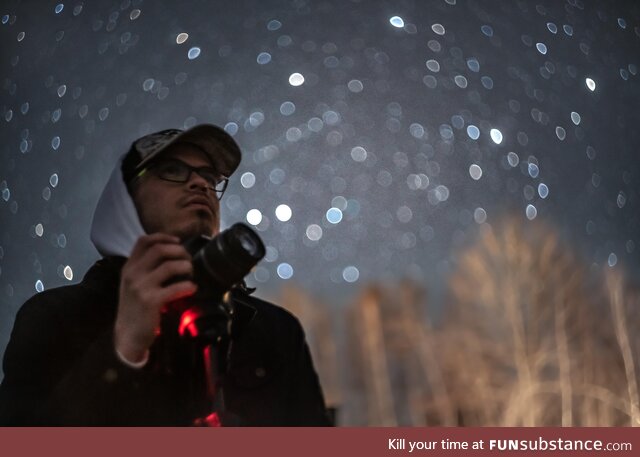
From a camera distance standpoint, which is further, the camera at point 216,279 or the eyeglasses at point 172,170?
the eyeglasses at point 172,170

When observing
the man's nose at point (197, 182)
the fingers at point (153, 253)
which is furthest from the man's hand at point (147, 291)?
the man's nose at point (197, 182)

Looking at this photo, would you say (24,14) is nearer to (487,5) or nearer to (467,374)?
(487,5)

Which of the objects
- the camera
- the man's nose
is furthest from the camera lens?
the man's nose

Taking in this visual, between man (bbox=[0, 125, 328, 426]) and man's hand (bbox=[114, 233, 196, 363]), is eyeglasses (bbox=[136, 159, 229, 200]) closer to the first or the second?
man (bbox=[0, 125, 328, 426])

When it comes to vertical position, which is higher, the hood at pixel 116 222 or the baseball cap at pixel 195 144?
the baseball cap at pixel 195 144

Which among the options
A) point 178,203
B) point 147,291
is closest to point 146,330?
point 147,291

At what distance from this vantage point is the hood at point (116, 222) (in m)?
0.57

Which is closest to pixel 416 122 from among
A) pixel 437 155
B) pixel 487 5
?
pixel 437 155

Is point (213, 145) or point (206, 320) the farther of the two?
point (213, 145)

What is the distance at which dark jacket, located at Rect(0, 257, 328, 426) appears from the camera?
52cm

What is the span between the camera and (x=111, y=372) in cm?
50

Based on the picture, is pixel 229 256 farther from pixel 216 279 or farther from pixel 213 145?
pixel 213 145

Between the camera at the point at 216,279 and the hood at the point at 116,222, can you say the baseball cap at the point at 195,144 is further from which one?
the camera at the point at 216,279

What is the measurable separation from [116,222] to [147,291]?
11cm
